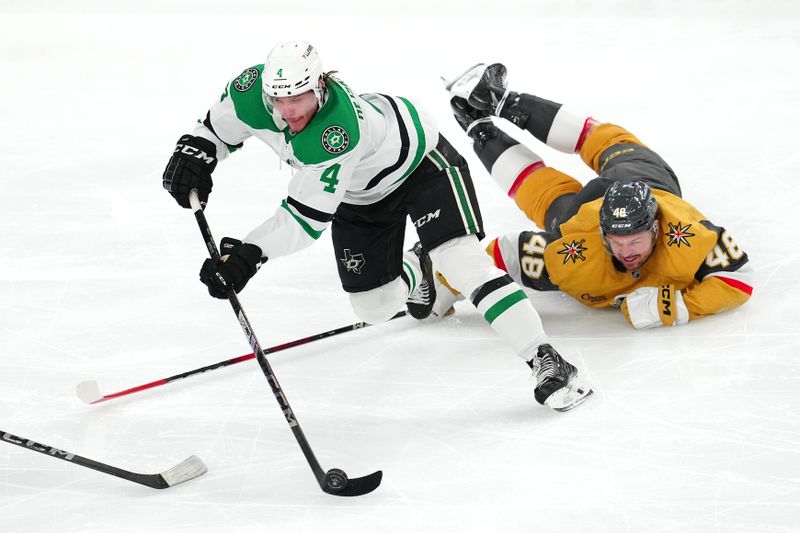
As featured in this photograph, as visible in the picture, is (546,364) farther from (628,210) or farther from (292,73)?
(292,73)

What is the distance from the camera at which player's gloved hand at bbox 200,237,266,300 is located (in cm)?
272

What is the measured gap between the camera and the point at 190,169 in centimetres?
312

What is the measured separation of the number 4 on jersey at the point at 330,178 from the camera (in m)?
2.80

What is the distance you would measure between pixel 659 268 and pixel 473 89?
52.8 inches

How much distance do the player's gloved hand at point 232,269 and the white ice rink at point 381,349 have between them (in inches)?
19.5

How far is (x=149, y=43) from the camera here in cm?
696

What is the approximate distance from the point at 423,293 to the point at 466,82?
1.24 metres

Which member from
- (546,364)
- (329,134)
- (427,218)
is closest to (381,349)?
(427,218)

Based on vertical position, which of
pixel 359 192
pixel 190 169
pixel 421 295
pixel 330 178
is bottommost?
pixel 421 295

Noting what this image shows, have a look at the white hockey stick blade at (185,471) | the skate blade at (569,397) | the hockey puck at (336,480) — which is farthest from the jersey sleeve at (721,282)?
the white hockey stick blade at (185,471)

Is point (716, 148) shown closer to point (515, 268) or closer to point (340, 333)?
point (515, 268)

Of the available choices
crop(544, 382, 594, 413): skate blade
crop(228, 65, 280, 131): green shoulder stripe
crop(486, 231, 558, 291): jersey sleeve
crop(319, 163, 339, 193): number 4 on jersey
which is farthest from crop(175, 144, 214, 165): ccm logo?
crop(544, 382, 594, 413): skate blade

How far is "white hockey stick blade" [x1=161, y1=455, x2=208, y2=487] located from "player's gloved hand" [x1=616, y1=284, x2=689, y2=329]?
1.52 meters

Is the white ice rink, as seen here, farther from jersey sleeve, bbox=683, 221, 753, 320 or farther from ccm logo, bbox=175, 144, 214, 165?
ccm logo, bbox=175, 144, 214, 165
